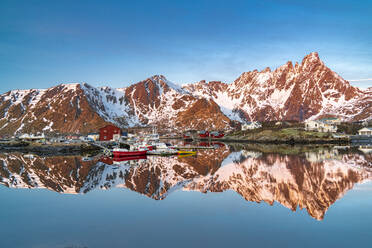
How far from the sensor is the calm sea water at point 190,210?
14.9 metres

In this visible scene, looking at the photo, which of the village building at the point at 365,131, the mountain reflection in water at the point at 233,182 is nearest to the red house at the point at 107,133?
the mountain reflection in water at the point at 233,182

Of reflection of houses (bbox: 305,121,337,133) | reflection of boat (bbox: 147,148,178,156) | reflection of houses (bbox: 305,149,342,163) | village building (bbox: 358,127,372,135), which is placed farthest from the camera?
reflection of houses (bbox: 305,121,337,133)

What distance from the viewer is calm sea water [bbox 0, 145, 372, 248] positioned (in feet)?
49.0

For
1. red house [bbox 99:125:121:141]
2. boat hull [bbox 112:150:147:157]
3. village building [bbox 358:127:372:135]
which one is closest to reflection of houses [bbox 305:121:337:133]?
village building [bbox 358:127:372:135]

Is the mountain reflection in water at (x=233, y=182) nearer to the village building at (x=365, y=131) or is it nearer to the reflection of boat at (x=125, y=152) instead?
the reflection of boat at (x=125, y=152)

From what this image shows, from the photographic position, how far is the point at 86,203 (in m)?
23.3

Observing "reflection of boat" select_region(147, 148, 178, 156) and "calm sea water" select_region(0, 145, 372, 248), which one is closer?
"calm sea water" select_region(0, 145, 372, 248)

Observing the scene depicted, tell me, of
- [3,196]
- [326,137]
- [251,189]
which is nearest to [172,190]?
[251,189]

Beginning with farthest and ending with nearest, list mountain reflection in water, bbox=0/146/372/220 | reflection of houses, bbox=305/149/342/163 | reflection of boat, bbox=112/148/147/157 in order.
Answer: reflection of boat, bbox=112/148/147/157
reflection of houses, bbox=305/149/342/163
mountain reflection in water, bbox=0/146/372/220

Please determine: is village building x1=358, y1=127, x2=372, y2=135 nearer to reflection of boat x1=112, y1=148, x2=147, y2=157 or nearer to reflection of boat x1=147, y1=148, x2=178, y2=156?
reflection of boat x1=147, y1=148, x2=178, y2=156

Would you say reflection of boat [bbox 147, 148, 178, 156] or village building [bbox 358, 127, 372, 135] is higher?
village building [bbox 358, 127, 372, 135]

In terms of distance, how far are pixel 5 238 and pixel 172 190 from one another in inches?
573

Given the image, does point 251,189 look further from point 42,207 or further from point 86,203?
point 42,207

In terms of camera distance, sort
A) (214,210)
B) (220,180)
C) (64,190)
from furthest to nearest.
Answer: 1. (220,180)
2. (64,190)
3. (214,210)
